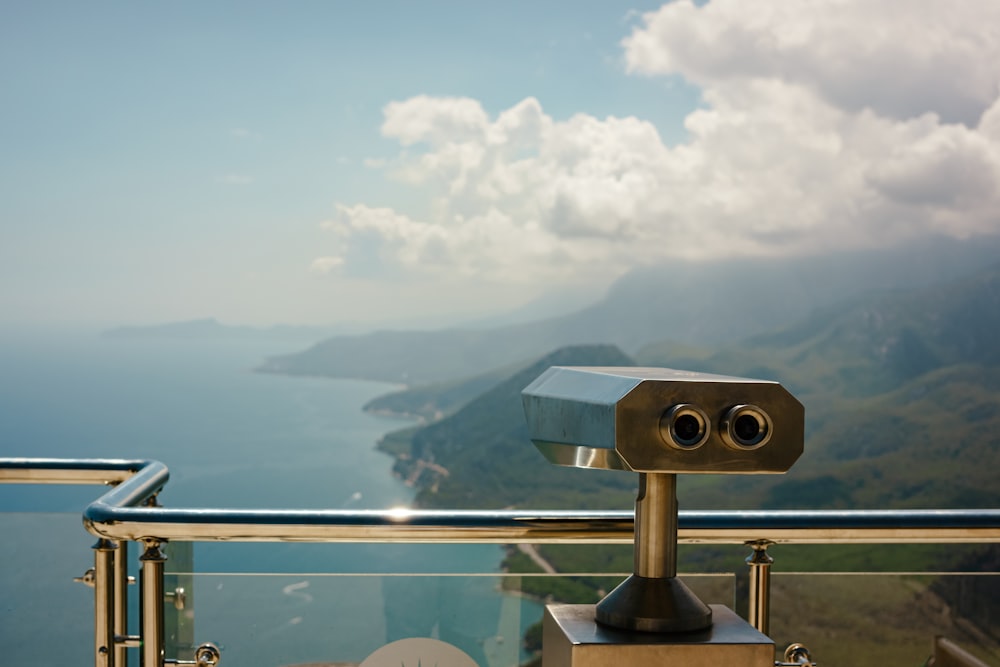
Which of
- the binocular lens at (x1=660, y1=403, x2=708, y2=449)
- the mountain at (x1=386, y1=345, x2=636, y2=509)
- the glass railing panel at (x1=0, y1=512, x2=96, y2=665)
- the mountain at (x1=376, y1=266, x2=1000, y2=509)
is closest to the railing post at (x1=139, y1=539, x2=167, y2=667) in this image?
the glass railing panel at (x1=0, y1=512, x2=96, y2=665)

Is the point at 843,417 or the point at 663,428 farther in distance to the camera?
the point at 843,417

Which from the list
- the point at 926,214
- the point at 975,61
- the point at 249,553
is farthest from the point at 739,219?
the point at 249,553

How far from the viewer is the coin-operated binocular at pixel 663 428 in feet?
3.08

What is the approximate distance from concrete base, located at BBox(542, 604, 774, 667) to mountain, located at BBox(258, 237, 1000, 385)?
2644 centimetres

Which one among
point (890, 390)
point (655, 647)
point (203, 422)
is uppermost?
point (655, 647)

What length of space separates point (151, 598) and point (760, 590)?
3.02ft

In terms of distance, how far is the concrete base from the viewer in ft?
3.34

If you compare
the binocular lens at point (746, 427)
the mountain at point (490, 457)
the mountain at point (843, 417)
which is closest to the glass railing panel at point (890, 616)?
the binocular lens at point (746, 427)

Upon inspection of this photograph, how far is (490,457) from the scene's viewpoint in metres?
26.8

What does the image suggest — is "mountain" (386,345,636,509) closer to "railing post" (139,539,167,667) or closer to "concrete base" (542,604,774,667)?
"railing post" (139,539,167,667)

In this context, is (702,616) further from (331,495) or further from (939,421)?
(939,421)

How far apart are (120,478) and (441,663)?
2.39ft

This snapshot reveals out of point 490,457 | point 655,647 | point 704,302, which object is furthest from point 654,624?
point 704,302

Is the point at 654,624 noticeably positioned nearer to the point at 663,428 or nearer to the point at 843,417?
the point at 663,428
